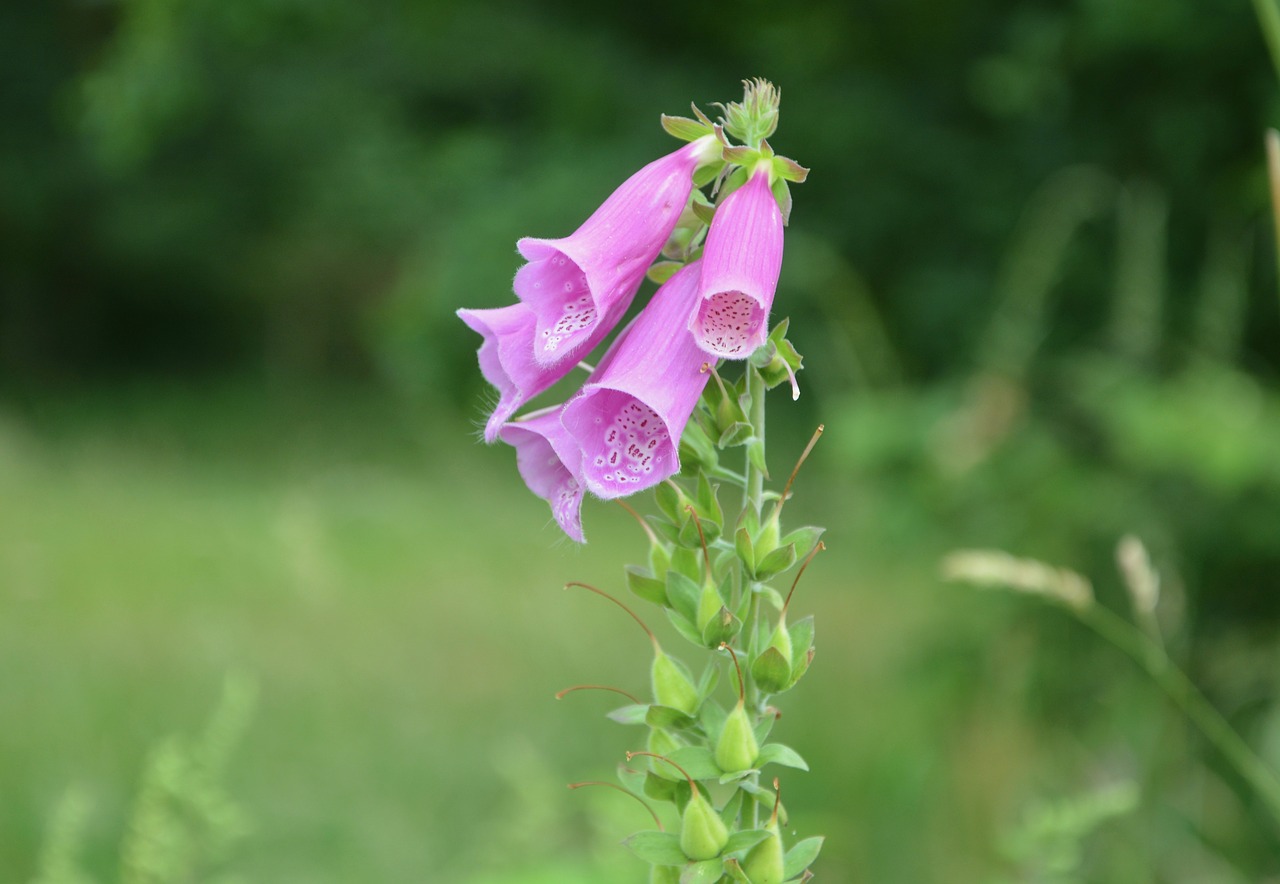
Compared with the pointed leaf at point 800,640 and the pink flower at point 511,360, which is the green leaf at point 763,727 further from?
the pink flower at point 511,360

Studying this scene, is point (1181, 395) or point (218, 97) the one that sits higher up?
point (218, 97)

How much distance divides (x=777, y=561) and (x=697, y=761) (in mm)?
149

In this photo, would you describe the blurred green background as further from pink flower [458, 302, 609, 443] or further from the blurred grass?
pink flower [458, 302, 609, 443]

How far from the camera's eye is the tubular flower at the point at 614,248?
0.98 meters

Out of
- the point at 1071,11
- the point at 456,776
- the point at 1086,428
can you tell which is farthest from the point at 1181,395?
the point at 1071,11

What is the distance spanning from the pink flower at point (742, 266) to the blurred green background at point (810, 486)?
0.38 metres

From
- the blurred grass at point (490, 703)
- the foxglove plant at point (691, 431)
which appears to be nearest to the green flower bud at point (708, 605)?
the foxglove plant at point (691, 431)

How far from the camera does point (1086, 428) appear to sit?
3750 mm

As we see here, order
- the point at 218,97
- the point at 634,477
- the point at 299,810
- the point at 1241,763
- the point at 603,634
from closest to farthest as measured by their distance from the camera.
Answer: the point at 634,477 → the point at 1241,763 → the point at 299,810 → the point at 603,634 → the point at 218,97

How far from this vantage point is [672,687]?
34.6 inches

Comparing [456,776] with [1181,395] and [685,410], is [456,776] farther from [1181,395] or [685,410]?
[685,410]

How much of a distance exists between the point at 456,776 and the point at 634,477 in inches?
107

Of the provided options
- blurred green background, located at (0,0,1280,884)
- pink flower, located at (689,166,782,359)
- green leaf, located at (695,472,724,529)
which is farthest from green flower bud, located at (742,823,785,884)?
blurred green background, located at (0,0,1280,884)

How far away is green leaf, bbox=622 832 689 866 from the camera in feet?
2.78
